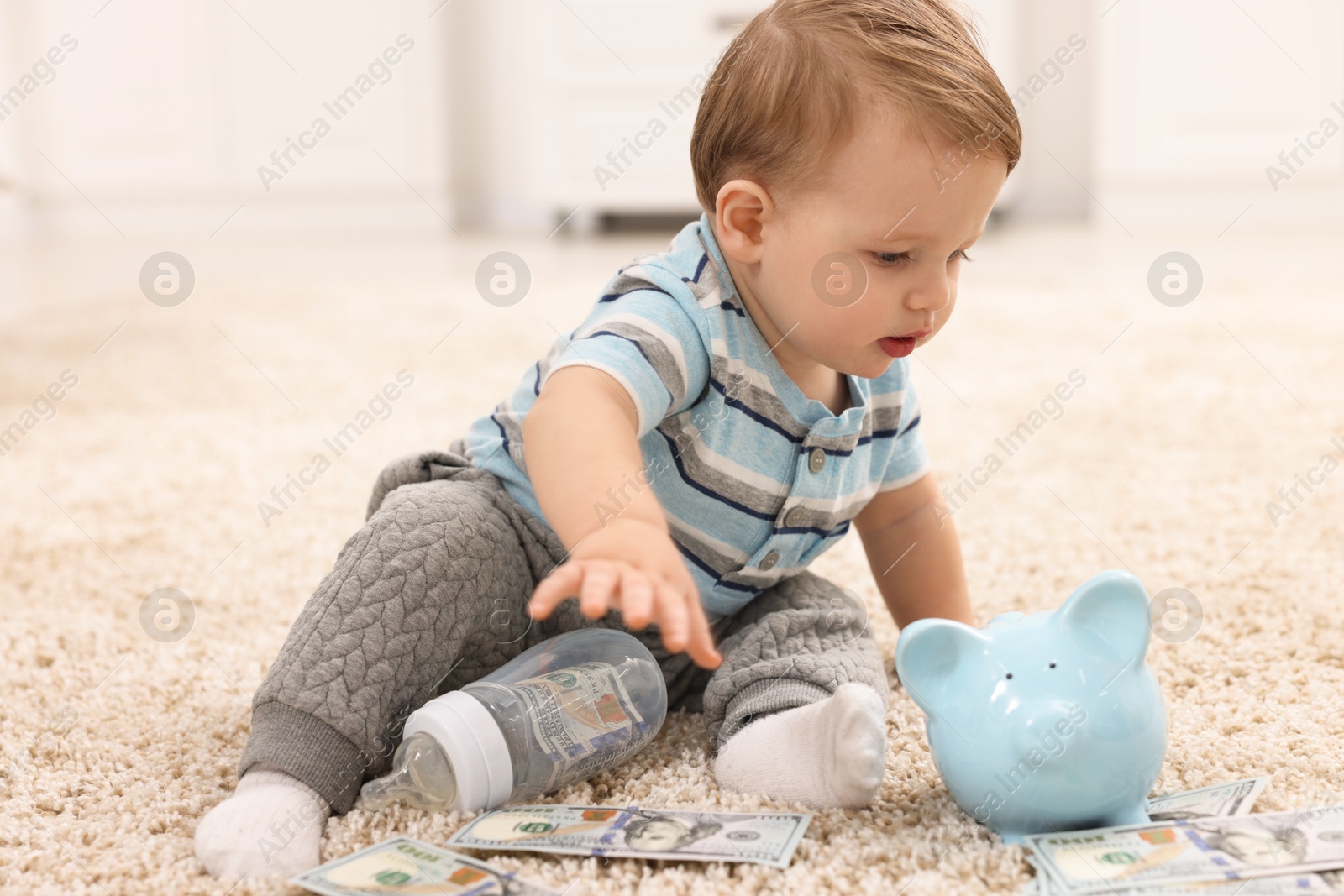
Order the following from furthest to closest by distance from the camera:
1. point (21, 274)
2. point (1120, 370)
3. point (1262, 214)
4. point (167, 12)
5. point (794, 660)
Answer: point (167, 12)
point (1262, 214)
point (21, 274)
point (1120, 370)
point (794, 660)

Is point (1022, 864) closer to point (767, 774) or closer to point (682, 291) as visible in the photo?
point (767, 774)

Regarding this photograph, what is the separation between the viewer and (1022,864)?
23.2 inches

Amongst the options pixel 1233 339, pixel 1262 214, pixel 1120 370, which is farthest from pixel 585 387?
pixel 1262 214

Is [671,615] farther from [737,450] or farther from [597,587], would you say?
[737,450]

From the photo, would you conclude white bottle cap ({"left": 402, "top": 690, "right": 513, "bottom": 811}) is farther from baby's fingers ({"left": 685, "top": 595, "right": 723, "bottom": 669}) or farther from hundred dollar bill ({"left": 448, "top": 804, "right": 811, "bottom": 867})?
baby's fingers ({"left": 685, "top": 595, "right": 723, "bottom": 669})

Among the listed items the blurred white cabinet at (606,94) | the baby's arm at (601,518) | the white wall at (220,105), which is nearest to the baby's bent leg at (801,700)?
the baby's arm at (601,518)

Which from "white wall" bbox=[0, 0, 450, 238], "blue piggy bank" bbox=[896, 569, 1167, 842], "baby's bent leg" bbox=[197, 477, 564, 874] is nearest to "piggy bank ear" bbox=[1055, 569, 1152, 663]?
"blue piggy bank" bbox=[896, 569, 1167, 842]

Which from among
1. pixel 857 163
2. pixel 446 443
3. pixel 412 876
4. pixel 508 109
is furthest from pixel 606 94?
pixel 412 876

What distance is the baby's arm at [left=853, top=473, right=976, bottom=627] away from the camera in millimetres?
909

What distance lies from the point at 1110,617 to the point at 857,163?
0.29 metres

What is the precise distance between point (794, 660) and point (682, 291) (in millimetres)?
240

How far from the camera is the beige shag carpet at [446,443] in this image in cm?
65

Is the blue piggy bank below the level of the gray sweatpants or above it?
above

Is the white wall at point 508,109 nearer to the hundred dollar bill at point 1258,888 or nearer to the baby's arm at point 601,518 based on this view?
the baby's arm at point 601,518
